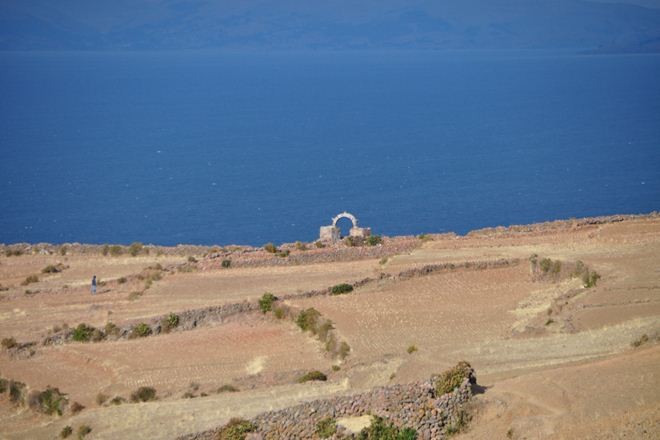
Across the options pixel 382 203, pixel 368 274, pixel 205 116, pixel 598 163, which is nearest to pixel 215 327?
pixel 368 274

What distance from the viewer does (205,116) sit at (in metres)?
117

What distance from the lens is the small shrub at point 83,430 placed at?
21.2m

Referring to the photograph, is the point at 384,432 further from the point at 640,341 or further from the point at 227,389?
the point at 640,341

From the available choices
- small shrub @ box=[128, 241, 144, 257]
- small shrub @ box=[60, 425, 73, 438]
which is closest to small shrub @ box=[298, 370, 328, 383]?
small shrub @ box=[60, 425, 73, 438]

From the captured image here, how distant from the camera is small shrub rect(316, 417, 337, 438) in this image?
60.6 feet

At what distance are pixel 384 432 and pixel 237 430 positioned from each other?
268cm

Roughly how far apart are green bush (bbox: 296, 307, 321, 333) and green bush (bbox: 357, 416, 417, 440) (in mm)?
8892

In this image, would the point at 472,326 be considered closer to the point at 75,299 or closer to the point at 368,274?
the point at 368,274

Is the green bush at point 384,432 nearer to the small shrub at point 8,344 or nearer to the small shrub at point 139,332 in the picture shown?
the small shrub at point 139,332

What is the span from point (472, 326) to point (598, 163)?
185ft

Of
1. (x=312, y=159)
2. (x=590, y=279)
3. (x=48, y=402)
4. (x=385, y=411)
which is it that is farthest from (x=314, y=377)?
(x=312, y=159)

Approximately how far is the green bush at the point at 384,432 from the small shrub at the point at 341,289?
11.5m

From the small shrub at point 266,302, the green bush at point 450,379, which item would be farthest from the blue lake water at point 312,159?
the green bush at point 450,379

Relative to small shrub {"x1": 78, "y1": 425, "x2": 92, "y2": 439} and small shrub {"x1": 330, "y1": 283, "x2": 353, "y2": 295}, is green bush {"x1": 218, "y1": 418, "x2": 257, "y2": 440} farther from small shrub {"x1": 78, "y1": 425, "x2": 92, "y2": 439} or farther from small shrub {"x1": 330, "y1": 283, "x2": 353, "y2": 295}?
small shrub {"x1": 330, "y1": 283, "x2": 353, "y2": 295}
